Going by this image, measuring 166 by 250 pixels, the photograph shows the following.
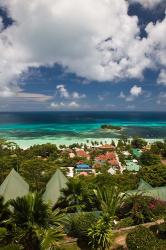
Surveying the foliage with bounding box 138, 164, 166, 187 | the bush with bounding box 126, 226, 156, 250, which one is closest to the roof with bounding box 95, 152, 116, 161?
the foliage with bounding box 138, 164, 166, 187

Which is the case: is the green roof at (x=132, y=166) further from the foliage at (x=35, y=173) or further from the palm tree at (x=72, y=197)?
the palm tree at (x=72, y=197)

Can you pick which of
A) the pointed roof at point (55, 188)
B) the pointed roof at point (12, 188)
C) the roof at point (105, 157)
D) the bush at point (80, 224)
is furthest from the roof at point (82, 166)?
the bush at point (80, 224)

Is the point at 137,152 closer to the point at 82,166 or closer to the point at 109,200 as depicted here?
the point at 82,166

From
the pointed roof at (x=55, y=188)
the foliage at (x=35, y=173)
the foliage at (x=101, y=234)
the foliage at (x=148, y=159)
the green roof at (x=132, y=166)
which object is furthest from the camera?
the foliage at (x=148, y=159)

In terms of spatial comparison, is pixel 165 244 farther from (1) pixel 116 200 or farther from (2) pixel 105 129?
(2) pixel 105 129

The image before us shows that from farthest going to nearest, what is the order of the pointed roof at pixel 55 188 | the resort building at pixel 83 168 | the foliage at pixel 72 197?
the resort building at pixel 83 168, the pointed roof at pixel 55 188, the foliage at pixel 72 197

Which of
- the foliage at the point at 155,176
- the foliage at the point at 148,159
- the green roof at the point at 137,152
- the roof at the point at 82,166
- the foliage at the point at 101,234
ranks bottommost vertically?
the green roof at the point at 137,152

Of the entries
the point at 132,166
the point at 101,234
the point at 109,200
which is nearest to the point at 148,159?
the point at 132,166
